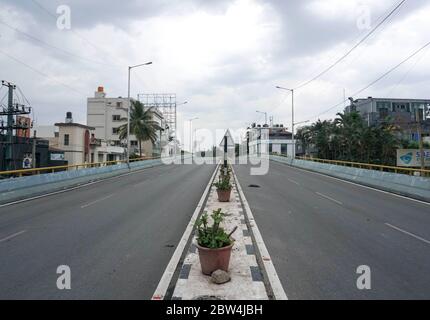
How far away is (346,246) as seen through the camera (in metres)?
6.92

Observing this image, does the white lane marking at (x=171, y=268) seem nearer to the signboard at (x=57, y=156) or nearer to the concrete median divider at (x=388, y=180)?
the concrete median divider at (x=388, y=180)

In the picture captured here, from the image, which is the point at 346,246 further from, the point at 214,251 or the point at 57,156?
the point at 57,156

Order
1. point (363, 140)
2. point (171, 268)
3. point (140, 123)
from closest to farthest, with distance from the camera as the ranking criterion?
point (171, 268)
point (363, 140)
point (140, 123)

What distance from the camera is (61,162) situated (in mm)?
40594

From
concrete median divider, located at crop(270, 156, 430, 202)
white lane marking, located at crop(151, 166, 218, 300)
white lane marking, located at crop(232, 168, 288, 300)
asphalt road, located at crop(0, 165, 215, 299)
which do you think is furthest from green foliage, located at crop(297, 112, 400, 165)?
white lane marking, located at crop(151, 166, 218, 300)

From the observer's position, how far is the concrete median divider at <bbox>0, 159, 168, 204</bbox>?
Result: 14.1 metres

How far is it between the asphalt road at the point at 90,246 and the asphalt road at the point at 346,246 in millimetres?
2325

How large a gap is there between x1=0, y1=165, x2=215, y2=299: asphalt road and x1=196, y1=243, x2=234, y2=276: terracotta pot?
2.61ft

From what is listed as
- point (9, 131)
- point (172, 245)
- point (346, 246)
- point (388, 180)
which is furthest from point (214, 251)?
point (9, 131)

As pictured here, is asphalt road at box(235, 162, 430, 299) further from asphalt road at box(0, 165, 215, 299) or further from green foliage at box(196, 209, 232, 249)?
asphalt road at box(0, 165, 215, 299)

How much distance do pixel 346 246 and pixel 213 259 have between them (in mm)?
3416
